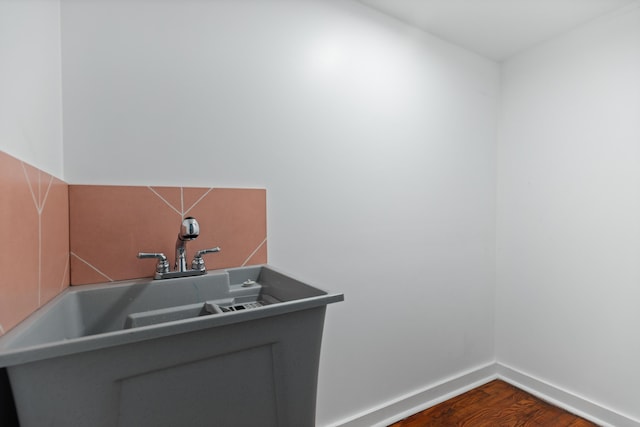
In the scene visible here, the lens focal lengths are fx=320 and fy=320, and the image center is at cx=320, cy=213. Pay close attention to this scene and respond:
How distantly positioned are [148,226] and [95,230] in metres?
0.15

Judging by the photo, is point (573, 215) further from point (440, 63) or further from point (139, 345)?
point (139, 345)

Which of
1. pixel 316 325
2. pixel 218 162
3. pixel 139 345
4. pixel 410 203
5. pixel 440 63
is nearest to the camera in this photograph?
pixel 139 345

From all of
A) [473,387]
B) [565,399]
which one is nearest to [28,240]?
[473,387]

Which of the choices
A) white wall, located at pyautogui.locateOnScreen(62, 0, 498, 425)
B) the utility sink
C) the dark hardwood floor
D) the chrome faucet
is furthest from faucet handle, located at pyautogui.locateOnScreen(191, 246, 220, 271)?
the dark hardwood floor

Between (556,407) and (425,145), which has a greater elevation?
(425,145)

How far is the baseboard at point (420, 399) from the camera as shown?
165 centimetres

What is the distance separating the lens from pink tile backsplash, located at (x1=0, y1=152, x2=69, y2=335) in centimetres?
60

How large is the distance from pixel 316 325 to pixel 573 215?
1.83 meters

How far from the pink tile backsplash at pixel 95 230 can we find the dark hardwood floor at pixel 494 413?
4.40 ft

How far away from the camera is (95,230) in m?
1.05

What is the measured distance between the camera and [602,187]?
175 cm

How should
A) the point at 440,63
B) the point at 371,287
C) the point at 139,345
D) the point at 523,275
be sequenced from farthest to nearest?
the point at 523,275 → the point at 440,63 → the point at 371,287 → the point at 139,345

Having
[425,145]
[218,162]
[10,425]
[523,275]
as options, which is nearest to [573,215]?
[523,275]

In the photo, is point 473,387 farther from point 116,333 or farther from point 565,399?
point 116,333
